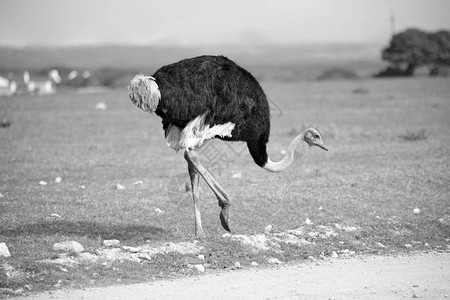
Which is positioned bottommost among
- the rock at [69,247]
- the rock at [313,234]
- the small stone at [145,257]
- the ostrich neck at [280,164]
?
the rock at [313,234]

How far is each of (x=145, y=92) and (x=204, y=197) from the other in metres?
3.31

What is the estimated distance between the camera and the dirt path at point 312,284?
21.2 feet

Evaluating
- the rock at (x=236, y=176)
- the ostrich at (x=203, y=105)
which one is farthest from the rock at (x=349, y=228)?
the rock at (x=236, y=176)

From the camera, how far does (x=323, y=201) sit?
10.0 meters

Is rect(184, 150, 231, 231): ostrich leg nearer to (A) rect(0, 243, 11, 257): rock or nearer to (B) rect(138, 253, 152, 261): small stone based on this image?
(B) rect(138, 253, 152, 261): small stone

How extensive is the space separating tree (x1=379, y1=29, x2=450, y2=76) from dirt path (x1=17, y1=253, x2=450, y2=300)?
57351 millimetres

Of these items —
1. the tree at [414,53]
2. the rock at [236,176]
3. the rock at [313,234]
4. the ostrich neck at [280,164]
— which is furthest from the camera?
the tree at [414,53]

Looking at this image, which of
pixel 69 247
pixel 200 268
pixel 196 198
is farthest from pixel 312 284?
pixel 69 247

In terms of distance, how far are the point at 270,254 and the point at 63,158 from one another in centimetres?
771

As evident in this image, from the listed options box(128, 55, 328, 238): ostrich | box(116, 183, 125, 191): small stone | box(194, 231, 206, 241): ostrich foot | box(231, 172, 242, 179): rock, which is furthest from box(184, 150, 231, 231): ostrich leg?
box(231, 172, 242, 179): rock

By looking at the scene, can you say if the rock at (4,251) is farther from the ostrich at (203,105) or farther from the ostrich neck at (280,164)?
the ostrich neck at (280,164)

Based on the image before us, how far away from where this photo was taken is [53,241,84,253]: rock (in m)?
7.28

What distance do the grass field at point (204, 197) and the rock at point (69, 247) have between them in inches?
6.2

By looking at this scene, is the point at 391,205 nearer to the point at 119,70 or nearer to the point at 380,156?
the point at 380,156
